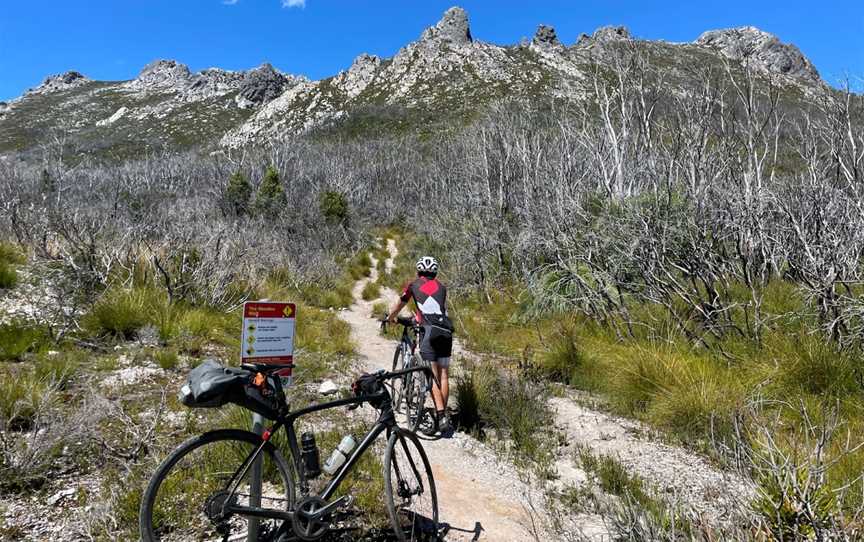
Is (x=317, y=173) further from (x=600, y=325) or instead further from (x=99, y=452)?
(x=99, y=452)

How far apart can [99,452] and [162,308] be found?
3962 mm

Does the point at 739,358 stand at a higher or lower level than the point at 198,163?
lower

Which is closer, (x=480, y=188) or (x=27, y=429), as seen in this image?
(x=27, y=429)

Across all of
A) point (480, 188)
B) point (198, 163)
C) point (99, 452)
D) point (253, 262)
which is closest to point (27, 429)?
point (99, 452)

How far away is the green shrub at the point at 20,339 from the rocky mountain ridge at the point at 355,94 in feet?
157

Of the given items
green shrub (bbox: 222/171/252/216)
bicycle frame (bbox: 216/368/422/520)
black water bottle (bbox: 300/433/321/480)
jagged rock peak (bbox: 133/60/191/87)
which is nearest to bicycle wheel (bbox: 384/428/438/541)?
bicycle frame (bbox: 216/368/422/520)

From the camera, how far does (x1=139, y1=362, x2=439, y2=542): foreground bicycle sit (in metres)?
2.41

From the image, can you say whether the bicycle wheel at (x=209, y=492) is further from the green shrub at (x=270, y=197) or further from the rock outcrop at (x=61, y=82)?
the rock outcrop at (x=61, y=82)

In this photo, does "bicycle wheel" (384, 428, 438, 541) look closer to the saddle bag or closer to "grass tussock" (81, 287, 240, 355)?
the saddle bag

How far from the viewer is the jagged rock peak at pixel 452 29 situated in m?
79.8

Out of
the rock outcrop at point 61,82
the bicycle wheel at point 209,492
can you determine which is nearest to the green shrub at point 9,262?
the bicycle wheel at point 209,492

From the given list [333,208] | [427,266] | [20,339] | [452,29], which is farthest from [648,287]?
[452,29]

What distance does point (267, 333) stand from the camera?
2.84m

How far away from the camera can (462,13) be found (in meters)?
83.4
